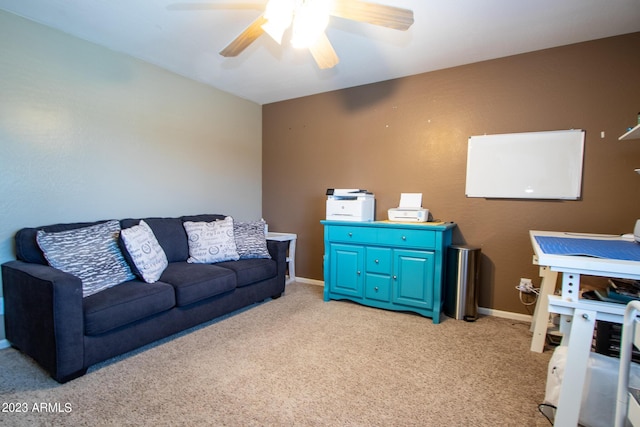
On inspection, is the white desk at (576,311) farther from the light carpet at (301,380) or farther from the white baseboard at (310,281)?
the white baseboard at (310,281)

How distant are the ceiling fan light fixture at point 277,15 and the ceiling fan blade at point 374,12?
0.76 ft

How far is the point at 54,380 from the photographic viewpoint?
1747 mm

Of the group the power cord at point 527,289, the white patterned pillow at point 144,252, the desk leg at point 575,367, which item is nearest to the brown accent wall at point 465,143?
the power cord at point 527,289

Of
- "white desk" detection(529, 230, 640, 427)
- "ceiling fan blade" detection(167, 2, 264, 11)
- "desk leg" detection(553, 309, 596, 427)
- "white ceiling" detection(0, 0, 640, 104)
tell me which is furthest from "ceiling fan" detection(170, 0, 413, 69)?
"desk leg" detection(553, 309, 596, 427)

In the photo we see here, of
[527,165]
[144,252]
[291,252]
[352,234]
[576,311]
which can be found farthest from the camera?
[291,252]

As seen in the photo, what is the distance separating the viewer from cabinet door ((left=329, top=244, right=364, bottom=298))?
3062 millimetres

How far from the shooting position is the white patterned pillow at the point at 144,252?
2227mm

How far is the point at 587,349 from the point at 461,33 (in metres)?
2.22

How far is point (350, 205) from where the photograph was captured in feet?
10.2

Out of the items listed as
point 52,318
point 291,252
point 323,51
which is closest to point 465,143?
point 323,51

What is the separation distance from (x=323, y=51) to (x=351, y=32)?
0.53 m

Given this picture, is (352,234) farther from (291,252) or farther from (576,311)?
(576,311)

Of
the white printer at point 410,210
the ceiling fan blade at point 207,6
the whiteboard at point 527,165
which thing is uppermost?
the ceiling fan blade at point 207,6

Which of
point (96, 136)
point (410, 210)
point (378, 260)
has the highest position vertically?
point (96, 136)
